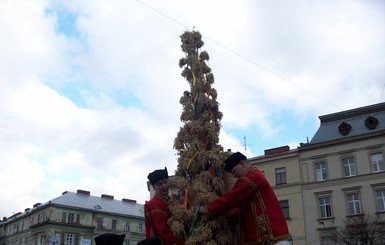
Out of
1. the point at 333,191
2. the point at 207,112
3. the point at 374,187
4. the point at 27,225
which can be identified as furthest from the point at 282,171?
the point at 27,225

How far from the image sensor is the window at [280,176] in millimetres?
33906

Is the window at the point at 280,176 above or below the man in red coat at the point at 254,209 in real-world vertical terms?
above

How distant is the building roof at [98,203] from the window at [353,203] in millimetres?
33134

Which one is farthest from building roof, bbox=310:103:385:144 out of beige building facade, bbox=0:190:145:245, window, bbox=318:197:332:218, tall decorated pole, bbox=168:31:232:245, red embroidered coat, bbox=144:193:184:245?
beige building facade, bbox=0:190:145:245

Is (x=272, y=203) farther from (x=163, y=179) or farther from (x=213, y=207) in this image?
(x=163, y=179)

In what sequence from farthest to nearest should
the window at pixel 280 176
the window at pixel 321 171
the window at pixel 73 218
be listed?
1. the window at pixel 73 218
2. the window at pixel 280 176
3. the window at pixel 321 171

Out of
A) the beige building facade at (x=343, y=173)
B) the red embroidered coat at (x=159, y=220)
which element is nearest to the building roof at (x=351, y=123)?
the beige building facade at (x=343, y=173)

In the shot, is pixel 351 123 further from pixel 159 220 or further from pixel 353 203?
pixel 159 220

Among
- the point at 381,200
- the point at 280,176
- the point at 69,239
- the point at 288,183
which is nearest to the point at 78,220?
the point at 69,239

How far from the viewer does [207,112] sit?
21.3ft

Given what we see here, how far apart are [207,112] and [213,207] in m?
1.57

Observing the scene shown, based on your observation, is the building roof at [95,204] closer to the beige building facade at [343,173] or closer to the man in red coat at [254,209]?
the beige building facade at [343,173]

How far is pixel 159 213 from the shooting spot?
611 centimetres

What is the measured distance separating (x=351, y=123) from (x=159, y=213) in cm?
2963
